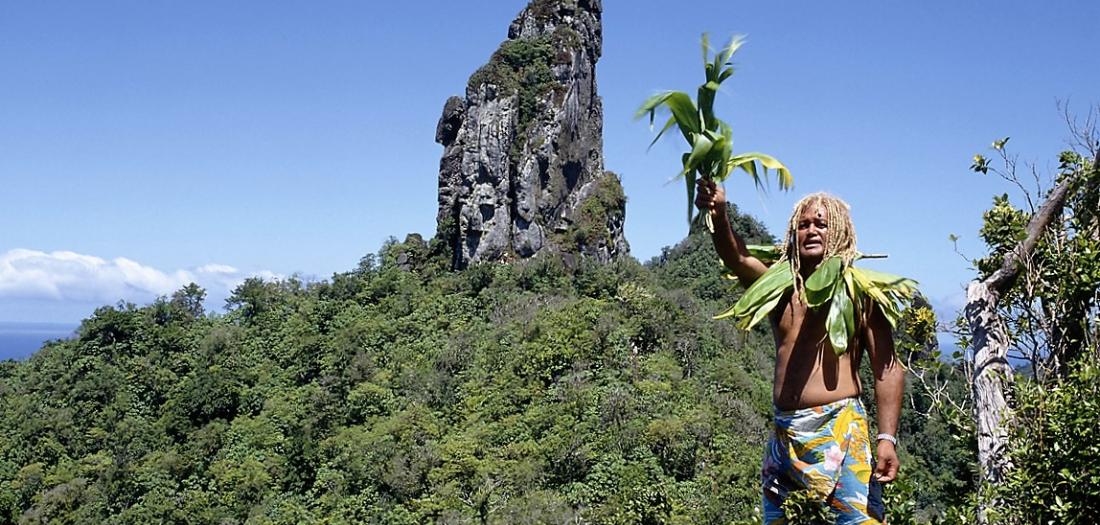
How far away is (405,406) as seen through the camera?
2402cm

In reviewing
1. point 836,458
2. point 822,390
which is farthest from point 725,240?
point 836,458

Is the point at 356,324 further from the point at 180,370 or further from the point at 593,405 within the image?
the point at 593,405

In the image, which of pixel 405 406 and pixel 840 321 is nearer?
pixel 840 321

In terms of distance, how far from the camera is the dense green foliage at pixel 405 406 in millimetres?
18047

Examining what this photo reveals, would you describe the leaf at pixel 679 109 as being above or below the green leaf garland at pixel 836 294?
above

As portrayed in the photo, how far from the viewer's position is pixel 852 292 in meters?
2.54

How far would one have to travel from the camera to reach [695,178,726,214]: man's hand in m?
2.56

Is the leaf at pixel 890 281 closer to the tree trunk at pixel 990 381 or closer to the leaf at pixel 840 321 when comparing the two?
the leaf at pixel 840 321

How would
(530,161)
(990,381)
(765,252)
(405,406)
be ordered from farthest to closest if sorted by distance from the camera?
(530,161) < (405,406) < (990,381) < (765,252)

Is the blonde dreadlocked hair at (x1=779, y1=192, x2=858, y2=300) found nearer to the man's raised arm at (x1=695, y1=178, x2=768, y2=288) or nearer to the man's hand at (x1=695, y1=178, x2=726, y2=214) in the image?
the man's raised arm at (x1=695, y1=178, x2=768, y2=288)

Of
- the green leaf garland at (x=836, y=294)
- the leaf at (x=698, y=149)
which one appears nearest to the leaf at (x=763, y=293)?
the green leaf garland at (x=836, y=294)

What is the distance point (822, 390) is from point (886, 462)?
25 centimetres

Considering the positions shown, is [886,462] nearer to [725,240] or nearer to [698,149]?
[725,240]

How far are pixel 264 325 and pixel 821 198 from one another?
3225cm
